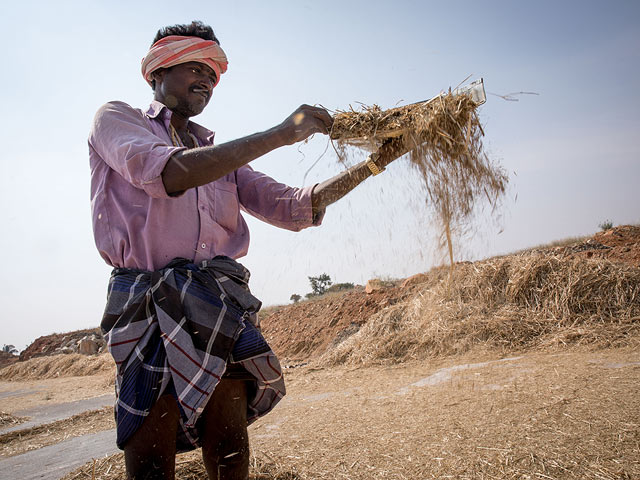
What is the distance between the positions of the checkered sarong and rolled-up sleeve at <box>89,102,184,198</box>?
0.30m

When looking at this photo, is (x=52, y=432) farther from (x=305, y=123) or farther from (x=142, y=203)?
(x=305, y=123)

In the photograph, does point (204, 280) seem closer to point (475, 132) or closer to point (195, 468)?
point (195, 468)

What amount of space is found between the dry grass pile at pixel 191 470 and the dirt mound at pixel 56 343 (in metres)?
14.7

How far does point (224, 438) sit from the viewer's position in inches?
56.3

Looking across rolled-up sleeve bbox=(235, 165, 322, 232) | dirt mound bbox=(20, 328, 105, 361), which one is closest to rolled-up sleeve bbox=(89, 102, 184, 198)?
rolled-up sleeve bbox=(235, 165, 322, 232)

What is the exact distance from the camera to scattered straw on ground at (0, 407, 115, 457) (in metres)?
3.70

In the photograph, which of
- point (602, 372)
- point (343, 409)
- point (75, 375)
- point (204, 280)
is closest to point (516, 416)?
point (602, 372)

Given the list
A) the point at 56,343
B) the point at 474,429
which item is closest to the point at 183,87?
the point at 474,429

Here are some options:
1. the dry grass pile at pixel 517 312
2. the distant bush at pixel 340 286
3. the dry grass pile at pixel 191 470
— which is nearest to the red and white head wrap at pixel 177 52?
the dry grass pile at pixel 191 470

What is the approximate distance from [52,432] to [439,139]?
445 cm

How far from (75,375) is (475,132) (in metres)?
12.4

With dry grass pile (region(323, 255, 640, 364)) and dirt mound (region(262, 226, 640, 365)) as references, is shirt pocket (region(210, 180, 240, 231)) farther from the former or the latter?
dry grass pile (region(323, 255, 640, 364))

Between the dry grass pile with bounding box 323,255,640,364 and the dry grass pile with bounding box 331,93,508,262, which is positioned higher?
the dry grass pile with bounding box 331,93,508,262

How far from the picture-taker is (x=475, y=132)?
2180 mm
